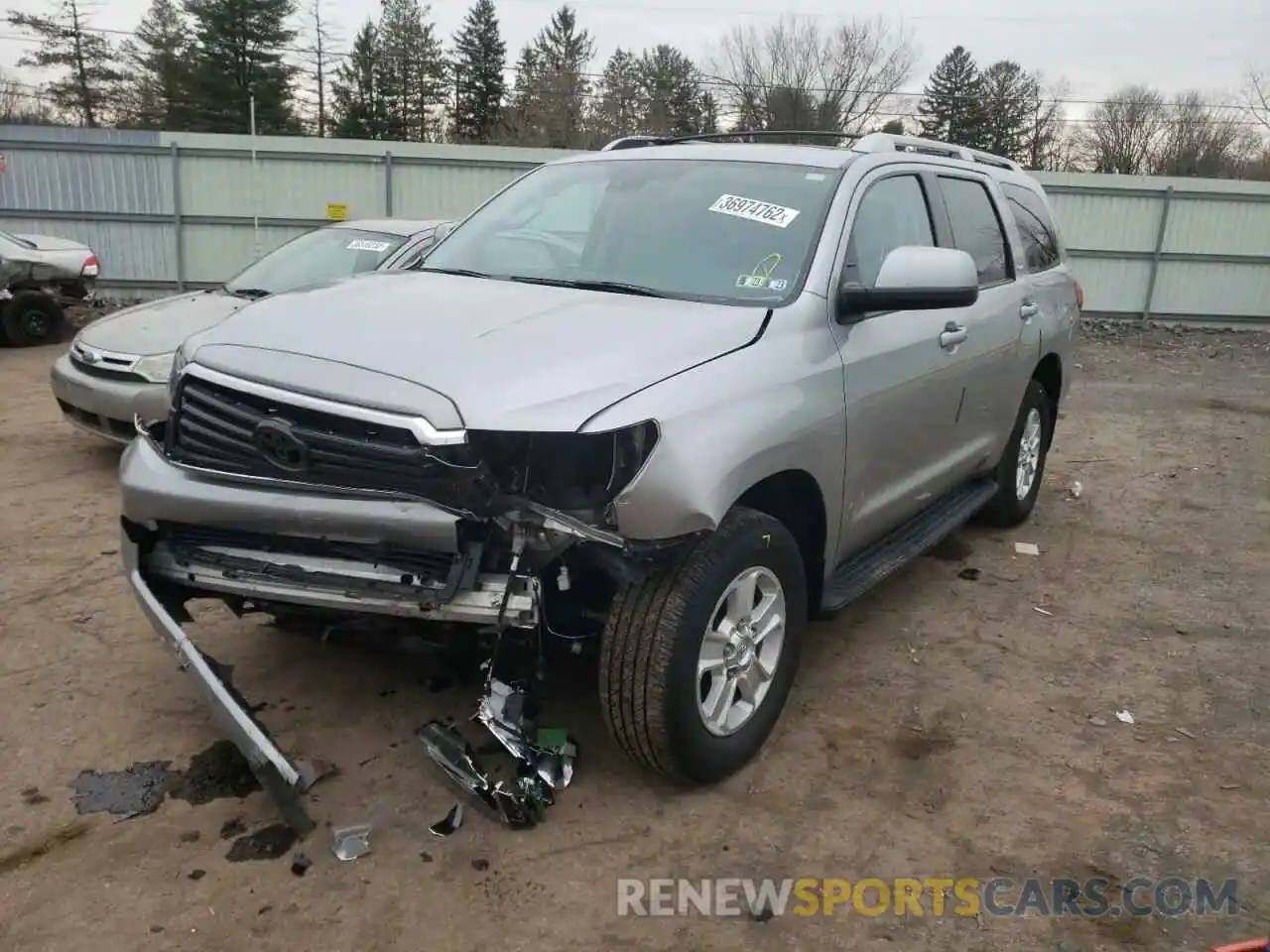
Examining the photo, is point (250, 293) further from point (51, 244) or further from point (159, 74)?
point (159, 74)

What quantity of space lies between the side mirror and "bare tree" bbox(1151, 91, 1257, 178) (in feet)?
120

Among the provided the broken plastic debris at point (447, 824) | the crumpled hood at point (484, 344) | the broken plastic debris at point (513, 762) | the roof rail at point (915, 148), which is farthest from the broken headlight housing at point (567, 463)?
the roof rail at point (915, 148)

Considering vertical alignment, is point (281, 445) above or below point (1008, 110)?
below

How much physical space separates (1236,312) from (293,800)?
1830cm

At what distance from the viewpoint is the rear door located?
4.56 m

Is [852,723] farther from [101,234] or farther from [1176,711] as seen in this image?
[101,234]

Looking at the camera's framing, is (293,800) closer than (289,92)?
Yes

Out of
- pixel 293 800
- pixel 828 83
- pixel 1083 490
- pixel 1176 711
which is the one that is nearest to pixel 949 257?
pixel 1176 711

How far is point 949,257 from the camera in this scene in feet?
11.4

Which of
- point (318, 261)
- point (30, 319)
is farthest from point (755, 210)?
point (30, 319)

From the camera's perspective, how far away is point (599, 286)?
3541 mm

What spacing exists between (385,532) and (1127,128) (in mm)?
42644

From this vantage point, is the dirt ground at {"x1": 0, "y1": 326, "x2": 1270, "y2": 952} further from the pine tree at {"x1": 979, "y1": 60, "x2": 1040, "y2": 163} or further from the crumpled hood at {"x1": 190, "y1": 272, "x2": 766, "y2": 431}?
the pine tree at {"x1": 979, "y1": 60, "x2": 1040, "y2": 163}

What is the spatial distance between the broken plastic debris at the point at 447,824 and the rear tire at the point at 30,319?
Answer: 1131 cm
